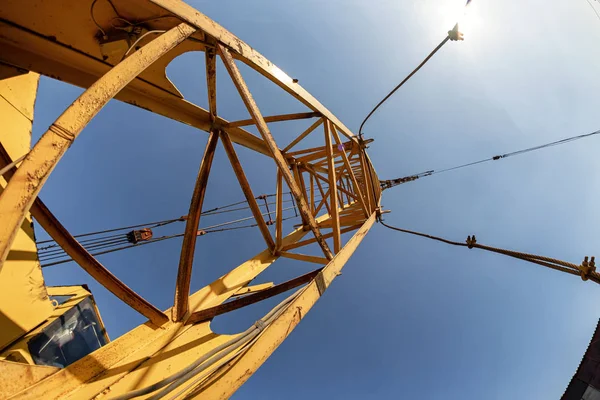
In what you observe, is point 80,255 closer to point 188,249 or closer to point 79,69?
point 188,249

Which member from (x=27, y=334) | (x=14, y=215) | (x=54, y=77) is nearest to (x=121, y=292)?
(x=27, y=334)

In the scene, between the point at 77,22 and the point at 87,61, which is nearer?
the point at 77,22

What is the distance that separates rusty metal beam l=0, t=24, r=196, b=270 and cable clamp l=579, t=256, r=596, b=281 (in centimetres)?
375

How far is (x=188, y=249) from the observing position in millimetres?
3689

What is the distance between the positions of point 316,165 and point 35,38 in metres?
6.67

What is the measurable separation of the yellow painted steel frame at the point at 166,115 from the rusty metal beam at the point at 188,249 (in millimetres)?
→ 14

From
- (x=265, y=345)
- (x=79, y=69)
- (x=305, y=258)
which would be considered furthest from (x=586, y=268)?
(x=79, y=69)

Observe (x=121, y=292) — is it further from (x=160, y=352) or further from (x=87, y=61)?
(x=87, y=61)

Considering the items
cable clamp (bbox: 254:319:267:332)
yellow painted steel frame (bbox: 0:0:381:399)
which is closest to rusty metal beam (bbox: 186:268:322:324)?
yellow painted steel frame (bbox: 0:0:381:399)

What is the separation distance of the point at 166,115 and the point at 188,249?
6.79 ft

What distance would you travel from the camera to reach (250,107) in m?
3.35

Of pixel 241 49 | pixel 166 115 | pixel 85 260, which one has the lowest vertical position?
pixel 85 260

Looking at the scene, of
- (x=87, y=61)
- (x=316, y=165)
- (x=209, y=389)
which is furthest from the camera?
(x=316, y=165)

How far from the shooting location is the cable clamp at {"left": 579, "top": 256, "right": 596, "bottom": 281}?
2.02 m
